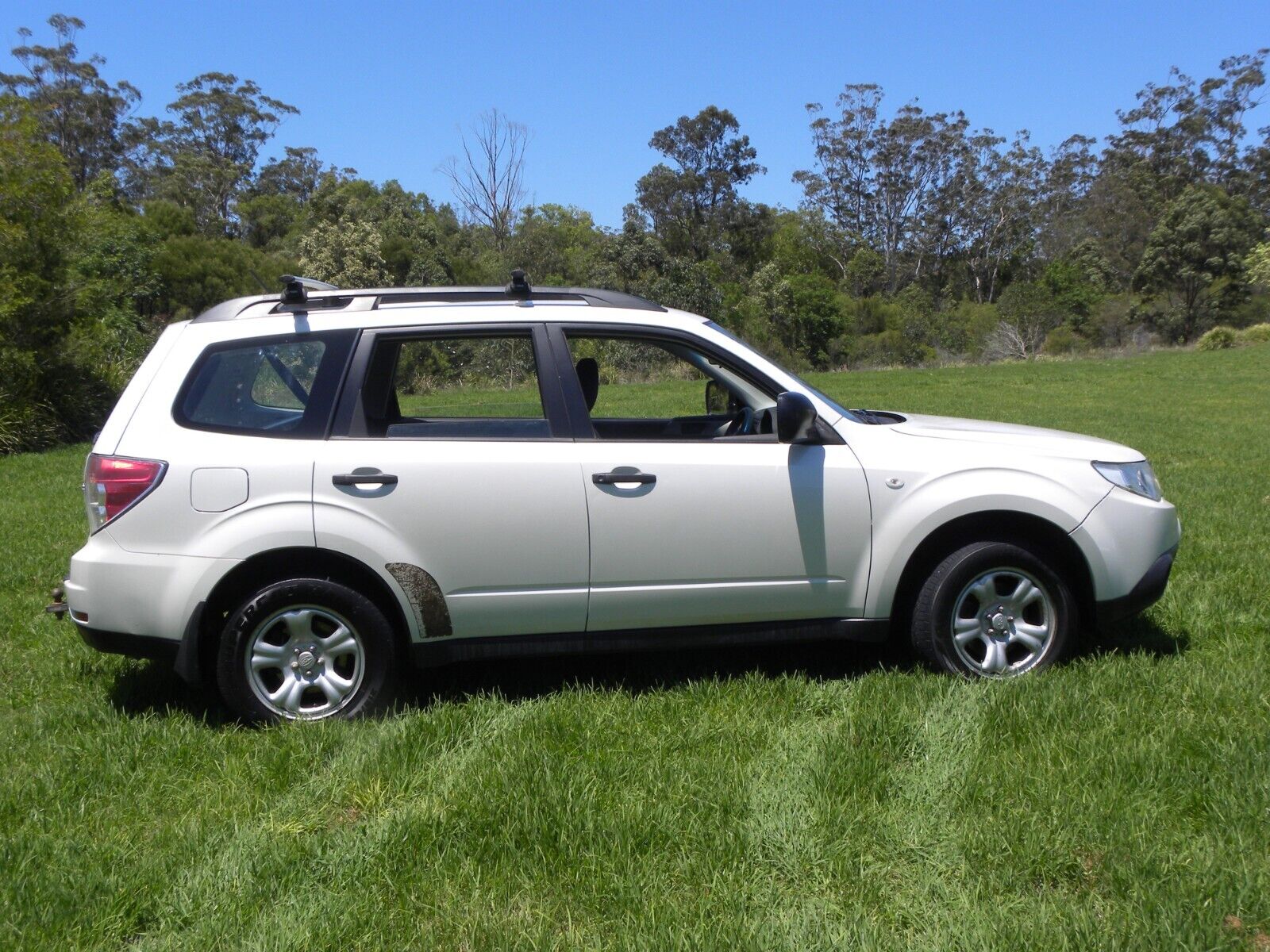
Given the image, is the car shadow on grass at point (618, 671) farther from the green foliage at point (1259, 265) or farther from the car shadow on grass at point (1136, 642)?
the green foliage at point (1259, 265)

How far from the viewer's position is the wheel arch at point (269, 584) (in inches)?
175

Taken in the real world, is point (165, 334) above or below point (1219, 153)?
below

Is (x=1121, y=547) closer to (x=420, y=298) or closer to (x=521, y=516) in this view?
(x=521, y=516)

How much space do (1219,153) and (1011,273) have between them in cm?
1492

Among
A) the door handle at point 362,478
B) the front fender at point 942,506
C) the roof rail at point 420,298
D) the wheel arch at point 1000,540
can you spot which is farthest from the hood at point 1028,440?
the door handle at point 362,478

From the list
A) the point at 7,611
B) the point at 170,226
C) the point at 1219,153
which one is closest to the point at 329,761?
the point at 7,611

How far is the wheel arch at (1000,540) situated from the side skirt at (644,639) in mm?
196

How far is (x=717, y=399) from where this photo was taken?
18.2 ft

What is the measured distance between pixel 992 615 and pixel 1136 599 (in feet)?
2.08

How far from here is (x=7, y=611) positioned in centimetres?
662

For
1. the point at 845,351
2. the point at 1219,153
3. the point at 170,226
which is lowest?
the point at 845,351

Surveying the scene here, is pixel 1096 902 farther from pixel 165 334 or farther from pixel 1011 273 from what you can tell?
pixel 1011 273

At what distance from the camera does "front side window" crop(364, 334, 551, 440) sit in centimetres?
478

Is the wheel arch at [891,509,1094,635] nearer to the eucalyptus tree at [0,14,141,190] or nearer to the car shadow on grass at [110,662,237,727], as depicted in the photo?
the car shadow on grass at [110,662,237,727]
